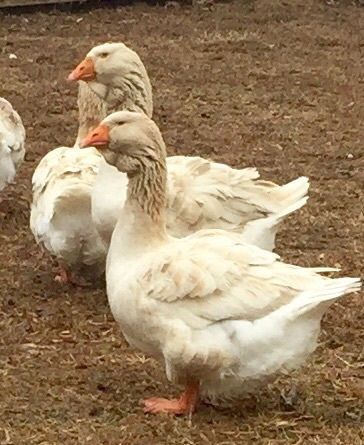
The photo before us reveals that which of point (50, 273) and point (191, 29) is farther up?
point (50, 273)

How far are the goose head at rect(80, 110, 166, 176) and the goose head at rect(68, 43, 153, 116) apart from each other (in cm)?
129

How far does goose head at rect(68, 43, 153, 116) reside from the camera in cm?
Result: 629

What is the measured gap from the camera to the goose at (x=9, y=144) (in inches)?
295

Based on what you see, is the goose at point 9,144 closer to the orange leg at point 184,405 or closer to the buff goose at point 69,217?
the buff goose at point 69,217

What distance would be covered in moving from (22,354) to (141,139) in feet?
4.02

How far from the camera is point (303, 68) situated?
11.9 meters

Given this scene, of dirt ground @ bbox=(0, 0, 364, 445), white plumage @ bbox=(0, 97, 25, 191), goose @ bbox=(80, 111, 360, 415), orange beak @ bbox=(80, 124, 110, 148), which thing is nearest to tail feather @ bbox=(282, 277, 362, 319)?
goose @ bbox=(80, 111, 360, 415)

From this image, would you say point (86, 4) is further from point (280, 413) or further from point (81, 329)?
point (280, 413)

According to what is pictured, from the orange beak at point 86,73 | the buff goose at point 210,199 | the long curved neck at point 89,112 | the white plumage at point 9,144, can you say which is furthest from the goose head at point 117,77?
the white plumage at point 9,144

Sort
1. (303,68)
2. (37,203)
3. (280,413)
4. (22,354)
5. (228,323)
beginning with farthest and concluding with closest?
(303,68), (37,203), (22,354), (280,413), (228,323)

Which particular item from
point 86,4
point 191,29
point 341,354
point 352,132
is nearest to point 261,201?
point 341,354

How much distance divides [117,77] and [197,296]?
77.6 inches

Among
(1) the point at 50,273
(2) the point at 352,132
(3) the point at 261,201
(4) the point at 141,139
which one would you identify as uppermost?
(4) the point at 141,139

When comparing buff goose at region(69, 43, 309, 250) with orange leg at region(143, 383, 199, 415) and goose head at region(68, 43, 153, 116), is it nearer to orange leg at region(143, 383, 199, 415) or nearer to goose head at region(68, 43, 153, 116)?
goose head at region(68, 43, 153, 116)
